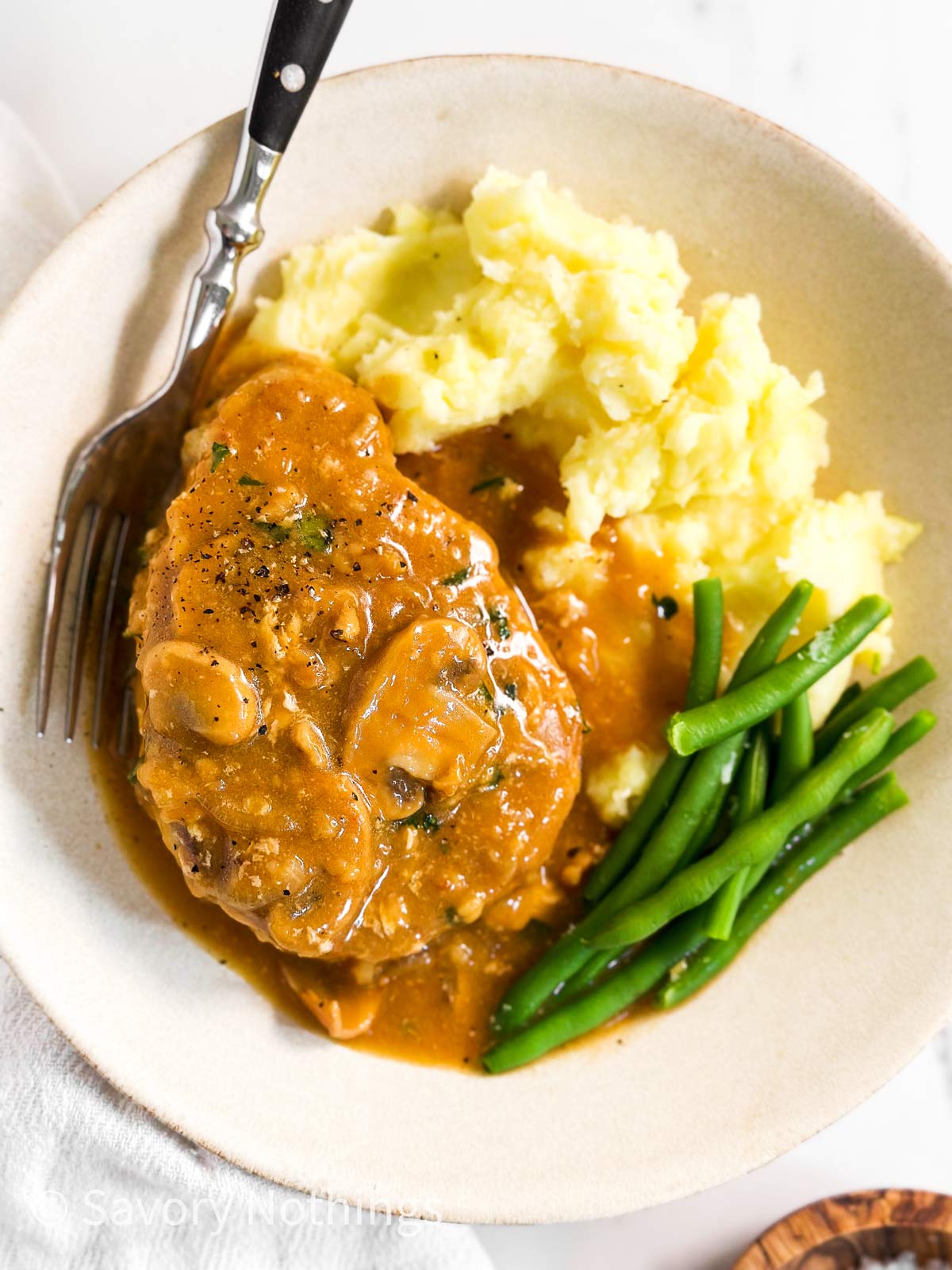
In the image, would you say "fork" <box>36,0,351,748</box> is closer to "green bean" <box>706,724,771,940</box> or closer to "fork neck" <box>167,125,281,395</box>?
"fork neck" <box>167,125,281,395</box>

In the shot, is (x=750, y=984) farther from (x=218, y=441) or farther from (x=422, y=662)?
(x=218, y=441)

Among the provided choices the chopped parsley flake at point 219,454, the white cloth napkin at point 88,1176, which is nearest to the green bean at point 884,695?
the chopped parsley flake at point 219,454

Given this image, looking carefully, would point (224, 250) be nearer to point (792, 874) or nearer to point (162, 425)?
point (162, 425)

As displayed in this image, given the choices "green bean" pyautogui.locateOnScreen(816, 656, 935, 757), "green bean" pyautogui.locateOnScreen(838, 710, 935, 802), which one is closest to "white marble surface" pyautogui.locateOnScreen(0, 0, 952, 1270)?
"green bean" pyautogui.locateOnScreen(838, 710, 935, 802)


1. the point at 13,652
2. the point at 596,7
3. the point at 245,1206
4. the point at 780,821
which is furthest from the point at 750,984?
the point at 596,7

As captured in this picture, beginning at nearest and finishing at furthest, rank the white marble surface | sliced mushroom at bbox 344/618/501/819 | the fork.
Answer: sliced mushroom at bbox 344/618/501/819 < the fork < the white marble surface

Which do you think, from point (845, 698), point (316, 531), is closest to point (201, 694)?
point (316, 531)
